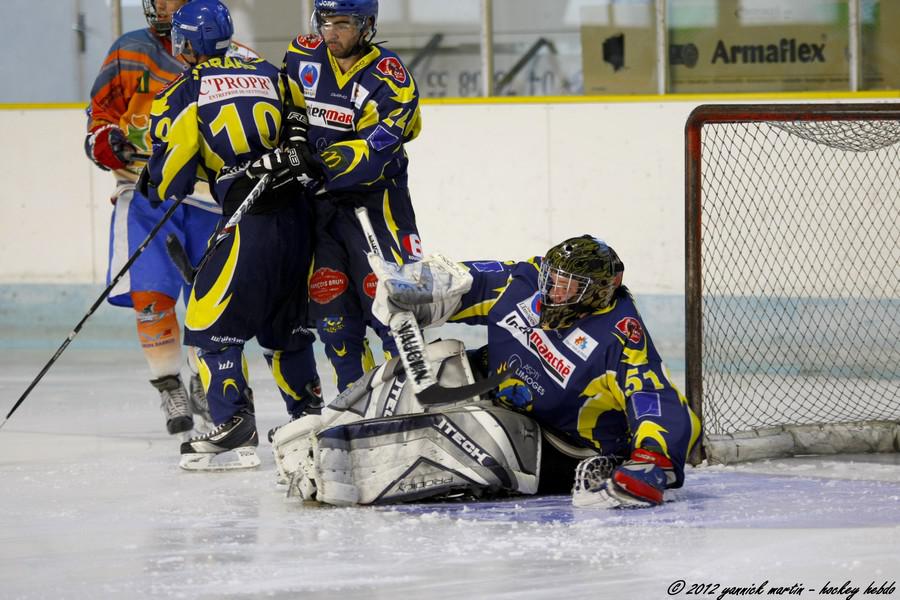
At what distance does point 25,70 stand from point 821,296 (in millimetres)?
3770

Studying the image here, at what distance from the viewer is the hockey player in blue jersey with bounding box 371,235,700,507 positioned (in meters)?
3.31

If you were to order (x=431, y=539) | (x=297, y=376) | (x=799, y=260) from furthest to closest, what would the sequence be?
(x=799, y=260)
(x=297, y=376)
(x=431, y=539)

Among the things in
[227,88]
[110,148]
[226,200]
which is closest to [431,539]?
[226,200]

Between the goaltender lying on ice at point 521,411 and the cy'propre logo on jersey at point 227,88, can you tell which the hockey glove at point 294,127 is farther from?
the goaltender lying on ice at point 521,411

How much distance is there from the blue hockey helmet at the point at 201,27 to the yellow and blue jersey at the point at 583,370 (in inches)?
39.1

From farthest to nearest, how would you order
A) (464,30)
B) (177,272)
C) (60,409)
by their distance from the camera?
(464,30), (60,409), (177,272)

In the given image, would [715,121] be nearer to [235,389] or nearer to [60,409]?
[235,389]

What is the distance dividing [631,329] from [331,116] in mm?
1070

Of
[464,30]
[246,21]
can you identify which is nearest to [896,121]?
[464,30]

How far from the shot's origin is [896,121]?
15.1ft

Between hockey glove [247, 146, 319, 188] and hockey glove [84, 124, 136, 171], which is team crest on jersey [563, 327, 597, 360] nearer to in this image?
hockey glove [247, 146, 319, 188]

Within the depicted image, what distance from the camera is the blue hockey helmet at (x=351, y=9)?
153 inches

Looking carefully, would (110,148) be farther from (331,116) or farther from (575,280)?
(575,280)

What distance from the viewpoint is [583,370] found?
341 cm
